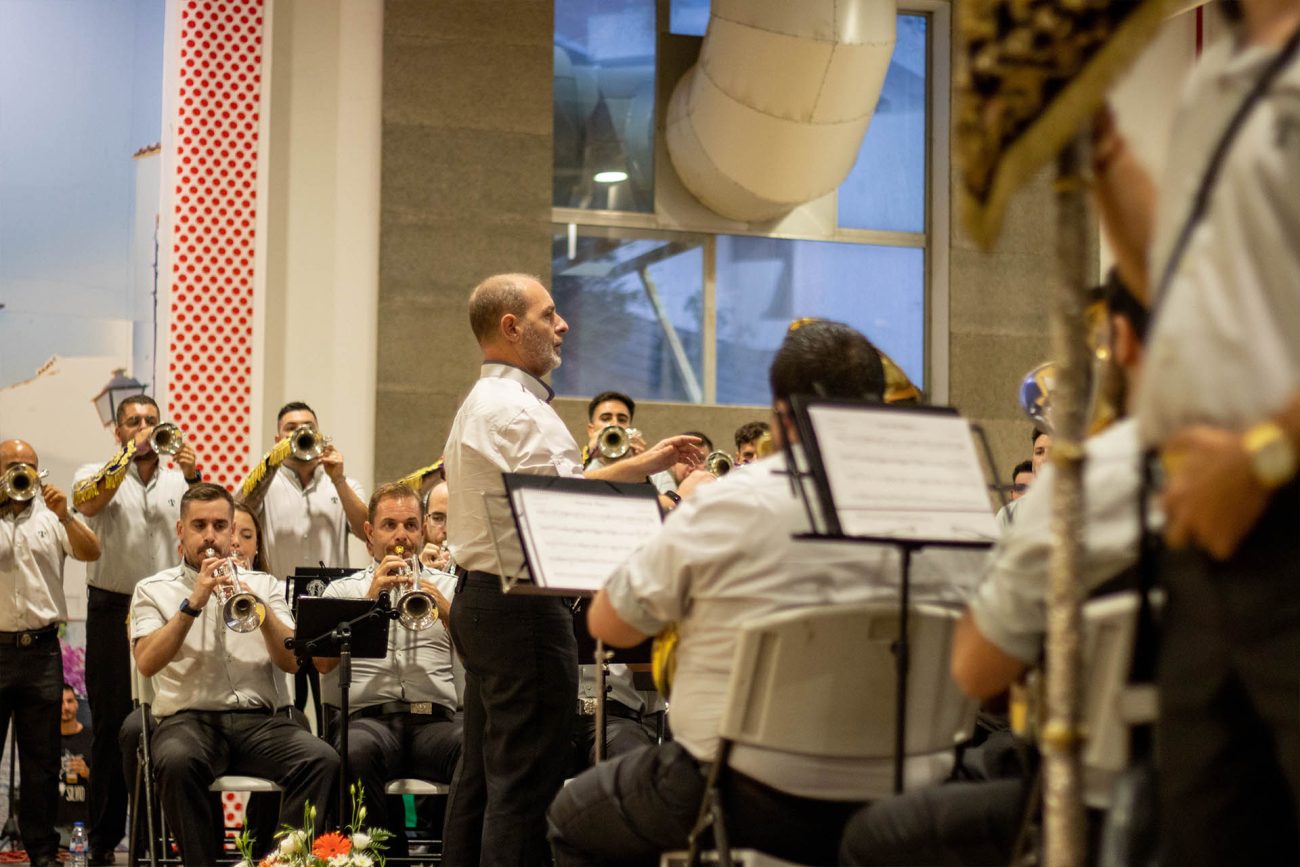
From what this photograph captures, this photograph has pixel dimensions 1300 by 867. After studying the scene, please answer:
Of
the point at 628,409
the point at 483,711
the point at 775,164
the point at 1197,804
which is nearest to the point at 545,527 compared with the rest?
the point at 483,711

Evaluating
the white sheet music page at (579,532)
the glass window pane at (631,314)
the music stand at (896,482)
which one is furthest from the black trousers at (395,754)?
the glass window pane at (631,314)

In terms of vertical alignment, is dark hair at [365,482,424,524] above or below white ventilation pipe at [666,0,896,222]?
below

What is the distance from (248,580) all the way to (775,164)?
3827 mm

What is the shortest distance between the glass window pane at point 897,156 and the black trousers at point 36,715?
5.45m

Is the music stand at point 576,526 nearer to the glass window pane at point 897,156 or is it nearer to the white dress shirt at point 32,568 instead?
the white dress shirt at point 32,568

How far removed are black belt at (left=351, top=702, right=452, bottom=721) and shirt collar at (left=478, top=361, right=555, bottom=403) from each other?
1.94 metres

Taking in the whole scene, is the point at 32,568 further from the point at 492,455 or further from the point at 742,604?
the point at 742,604

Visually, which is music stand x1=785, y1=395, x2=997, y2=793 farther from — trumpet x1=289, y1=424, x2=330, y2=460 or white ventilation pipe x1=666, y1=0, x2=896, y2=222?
white ventilation pipe x1=666, y1=0, x2=896, y2=222

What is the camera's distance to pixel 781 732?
8.70 feet

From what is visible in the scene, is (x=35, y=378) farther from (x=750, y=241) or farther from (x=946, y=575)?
(x=946, y=575)

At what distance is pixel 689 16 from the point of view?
9336mm

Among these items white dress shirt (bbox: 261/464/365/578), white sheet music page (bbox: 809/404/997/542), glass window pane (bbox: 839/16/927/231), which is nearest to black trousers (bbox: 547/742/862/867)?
white sheet music page (bbox: 809/404/997/542)

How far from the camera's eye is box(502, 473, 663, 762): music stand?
3.53m

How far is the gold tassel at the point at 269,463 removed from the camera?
23.2 ft
